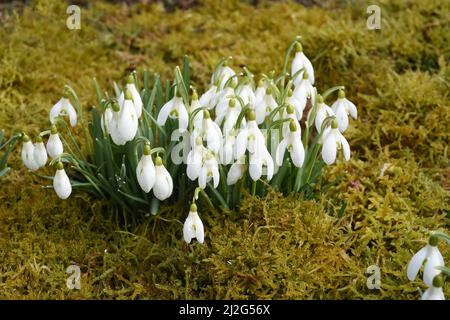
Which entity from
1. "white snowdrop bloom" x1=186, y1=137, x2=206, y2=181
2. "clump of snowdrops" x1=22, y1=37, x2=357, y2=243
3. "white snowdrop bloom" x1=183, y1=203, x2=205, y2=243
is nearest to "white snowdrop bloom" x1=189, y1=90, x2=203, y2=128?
"clump of snowdrops" x1=22, y1=37, x2=357, y2=243

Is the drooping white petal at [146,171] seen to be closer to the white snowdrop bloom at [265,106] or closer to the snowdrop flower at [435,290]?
the white snowdrop bloom at [265,106]

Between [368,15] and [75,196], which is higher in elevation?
[368,15]

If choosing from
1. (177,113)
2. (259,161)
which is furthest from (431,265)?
(177,113)

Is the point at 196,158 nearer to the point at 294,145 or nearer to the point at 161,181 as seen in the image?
the point at 161,181

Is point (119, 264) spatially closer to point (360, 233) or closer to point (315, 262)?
point (315, 262)

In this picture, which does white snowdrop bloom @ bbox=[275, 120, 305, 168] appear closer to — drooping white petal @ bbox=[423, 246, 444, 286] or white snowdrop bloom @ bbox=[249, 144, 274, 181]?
white snowdrop bloom @ bbox=[249, 144, 274, 181]

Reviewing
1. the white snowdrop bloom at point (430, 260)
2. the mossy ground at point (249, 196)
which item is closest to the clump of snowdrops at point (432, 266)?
the white snowdrop bloom at point (430, 260)
